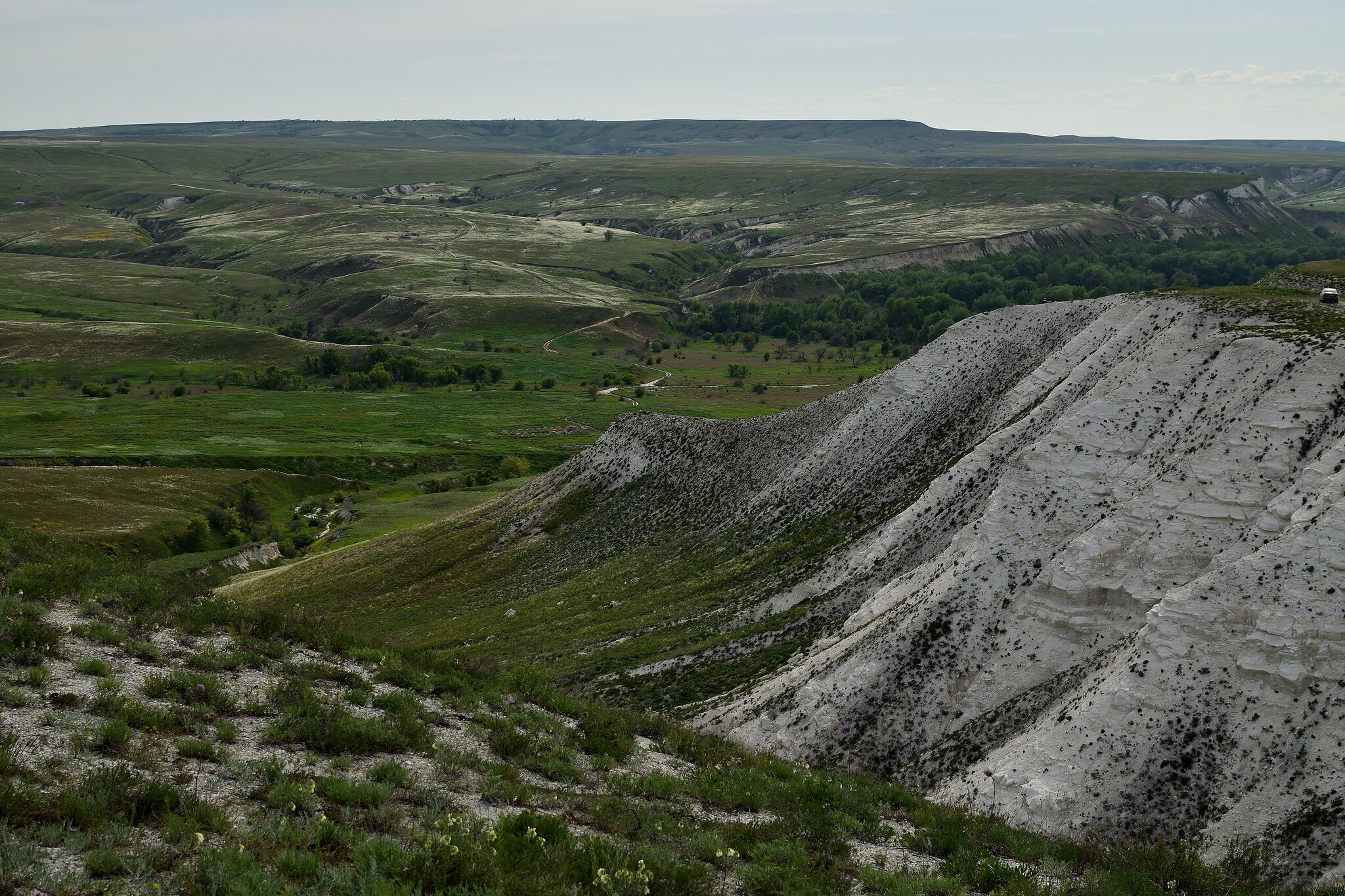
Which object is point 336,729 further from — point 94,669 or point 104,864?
point 104,864

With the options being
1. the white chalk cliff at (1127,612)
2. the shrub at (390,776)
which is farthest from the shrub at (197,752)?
the white chalk cliff at (1127,612)

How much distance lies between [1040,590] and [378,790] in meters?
25.0

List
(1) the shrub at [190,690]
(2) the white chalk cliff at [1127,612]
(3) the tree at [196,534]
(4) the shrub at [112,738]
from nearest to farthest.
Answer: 1. (4) the shrub at [112,738]
2. (1) the shrub at [190,690]
3. (2) the white chalk cliff at [1127,612]
4. (3) the tree at [196,534]

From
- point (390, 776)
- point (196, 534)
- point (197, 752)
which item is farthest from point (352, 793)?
point (196, 534)

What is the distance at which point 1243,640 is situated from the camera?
26.5 m

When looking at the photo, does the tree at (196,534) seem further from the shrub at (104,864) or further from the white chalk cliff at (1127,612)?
the shrub at (104,864)

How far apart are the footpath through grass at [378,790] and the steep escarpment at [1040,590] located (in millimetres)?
4094

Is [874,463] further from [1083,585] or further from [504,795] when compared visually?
[504,795]

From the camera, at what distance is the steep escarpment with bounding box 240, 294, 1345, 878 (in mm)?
25594

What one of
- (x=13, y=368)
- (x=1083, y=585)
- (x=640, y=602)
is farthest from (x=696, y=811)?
(x=13, y=368)

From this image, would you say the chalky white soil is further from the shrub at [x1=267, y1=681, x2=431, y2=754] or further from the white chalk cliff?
the shrub at [x1=267, y1=681, x2=431, y2=754]

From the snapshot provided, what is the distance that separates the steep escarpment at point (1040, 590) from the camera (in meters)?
25.6

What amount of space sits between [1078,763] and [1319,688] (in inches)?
252

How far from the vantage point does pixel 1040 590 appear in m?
33.5
